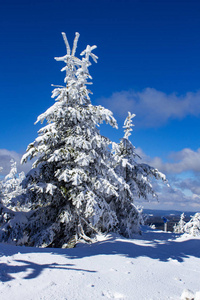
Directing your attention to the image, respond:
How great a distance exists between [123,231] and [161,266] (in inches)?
304

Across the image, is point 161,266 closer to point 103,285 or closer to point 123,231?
point 103,285

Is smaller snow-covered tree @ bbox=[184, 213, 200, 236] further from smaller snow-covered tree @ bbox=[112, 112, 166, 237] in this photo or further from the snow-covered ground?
the snow-covered ground

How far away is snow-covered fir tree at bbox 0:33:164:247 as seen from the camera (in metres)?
8.50

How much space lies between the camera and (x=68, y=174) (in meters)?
8.70

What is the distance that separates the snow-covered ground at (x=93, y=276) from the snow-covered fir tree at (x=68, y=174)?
119 inches

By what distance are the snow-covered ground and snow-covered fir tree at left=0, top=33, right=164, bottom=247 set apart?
301 cm

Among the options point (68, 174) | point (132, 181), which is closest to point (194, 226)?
point (132, 181)

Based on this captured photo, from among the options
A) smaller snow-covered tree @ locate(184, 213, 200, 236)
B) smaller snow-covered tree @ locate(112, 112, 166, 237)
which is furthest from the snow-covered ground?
smaller snow-covered tree @ locate(184, 213, 200, 236)

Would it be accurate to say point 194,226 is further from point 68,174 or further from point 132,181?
point 68,174

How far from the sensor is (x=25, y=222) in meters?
8.91

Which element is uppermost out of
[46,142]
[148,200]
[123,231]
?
[46,142]

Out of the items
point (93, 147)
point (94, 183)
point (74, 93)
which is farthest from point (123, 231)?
point (74, 93)

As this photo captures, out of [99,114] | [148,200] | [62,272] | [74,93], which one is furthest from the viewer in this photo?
[148,200]

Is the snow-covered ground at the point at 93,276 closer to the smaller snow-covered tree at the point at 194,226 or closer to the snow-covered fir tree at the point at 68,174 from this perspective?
the snow-covered fir tree at the point at 68,174
